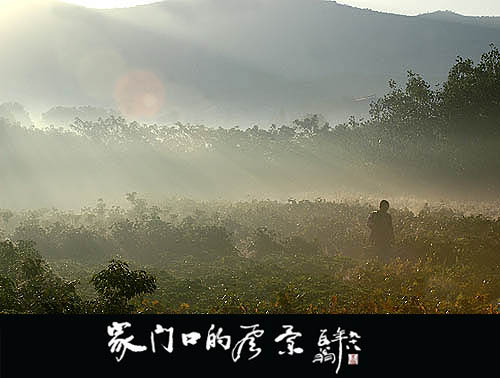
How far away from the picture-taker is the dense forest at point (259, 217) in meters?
11.0

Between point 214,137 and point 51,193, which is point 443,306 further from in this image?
point 214,137

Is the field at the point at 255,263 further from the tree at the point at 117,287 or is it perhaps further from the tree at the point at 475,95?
the tree at the point at 475,95

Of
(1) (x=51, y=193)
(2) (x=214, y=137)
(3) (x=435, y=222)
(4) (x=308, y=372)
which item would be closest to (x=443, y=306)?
(4) (x=308, y=372)

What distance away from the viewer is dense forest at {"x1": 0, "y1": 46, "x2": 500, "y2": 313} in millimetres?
10984

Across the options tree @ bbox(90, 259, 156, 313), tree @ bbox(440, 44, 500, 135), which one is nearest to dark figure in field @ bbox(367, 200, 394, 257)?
tree @ bbox(90, 259, 156, 313)

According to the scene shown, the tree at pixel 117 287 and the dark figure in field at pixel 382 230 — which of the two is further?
the dark figure in field at pixel 382 230

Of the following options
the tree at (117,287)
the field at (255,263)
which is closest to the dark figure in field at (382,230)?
the field at (255,263)

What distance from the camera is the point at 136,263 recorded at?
58.5 feet

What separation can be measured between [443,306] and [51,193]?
38.0m
